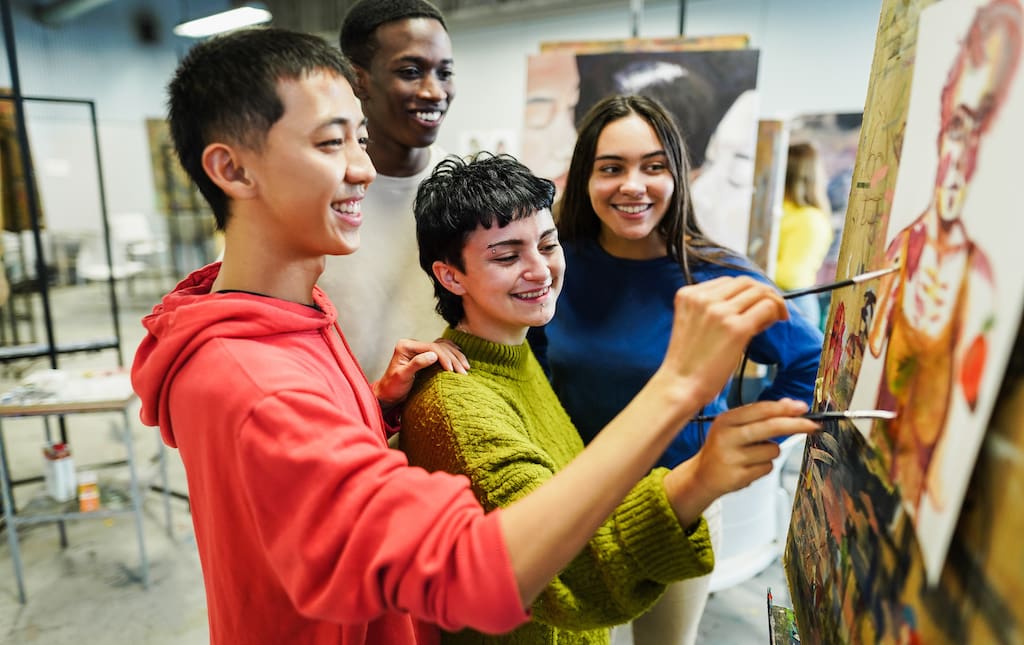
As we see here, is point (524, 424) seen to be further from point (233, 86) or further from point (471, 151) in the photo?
point (471, 151)

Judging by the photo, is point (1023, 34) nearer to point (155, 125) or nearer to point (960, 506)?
point (960, 506)

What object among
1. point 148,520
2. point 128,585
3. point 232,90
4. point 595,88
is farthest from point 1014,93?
point 148,520

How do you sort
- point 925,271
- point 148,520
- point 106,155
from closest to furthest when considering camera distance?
point 925,271 < point 148,520 < point 106,155

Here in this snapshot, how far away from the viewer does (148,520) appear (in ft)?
9.84

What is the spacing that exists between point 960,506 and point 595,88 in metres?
2.54

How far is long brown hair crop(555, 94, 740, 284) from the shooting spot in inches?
55.0

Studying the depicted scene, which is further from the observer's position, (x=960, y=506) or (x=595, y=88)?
(x=595, y=88)

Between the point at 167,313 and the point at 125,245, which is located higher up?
the point at 167,313

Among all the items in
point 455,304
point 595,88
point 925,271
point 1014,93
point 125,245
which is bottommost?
point 125,245

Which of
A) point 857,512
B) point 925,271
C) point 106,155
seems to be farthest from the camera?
point 106,155

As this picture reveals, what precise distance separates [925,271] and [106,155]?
8448mm

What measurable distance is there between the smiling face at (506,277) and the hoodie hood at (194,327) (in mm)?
287

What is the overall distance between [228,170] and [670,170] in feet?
3.11

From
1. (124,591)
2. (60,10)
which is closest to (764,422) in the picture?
(124,591)
